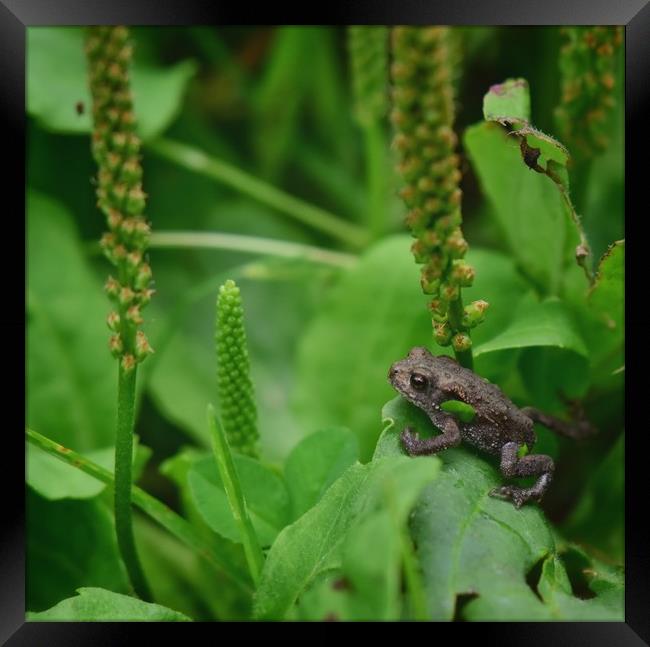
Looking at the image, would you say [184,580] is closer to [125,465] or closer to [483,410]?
[125,465]

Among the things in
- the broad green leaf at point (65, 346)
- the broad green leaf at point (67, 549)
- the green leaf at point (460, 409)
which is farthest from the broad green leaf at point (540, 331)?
the broad green leaf at point (65, 346)

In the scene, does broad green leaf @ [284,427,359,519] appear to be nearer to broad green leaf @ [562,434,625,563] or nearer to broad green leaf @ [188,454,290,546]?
broad green leaf @ [188,454,290,546]

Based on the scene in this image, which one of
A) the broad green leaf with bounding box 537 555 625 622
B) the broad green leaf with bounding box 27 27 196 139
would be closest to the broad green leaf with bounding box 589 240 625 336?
the broad green leaf with bounding box 537 555 625 622

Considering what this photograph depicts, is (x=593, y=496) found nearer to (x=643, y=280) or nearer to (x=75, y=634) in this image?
(x=643, y=280)

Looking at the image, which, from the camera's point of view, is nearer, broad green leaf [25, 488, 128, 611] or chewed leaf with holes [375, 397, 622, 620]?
chewed leaf with holes [375, 397, 622, 620]

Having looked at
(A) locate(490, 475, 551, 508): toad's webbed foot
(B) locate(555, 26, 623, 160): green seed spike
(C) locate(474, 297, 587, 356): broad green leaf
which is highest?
(B) locate(555, 26, 623, 160): green seed spike

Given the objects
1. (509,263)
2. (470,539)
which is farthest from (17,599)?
(509,263)

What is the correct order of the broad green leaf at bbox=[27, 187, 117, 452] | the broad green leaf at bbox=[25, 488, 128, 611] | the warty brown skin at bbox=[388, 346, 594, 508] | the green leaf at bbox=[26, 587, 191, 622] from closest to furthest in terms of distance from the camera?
the green leaf at bbox=[26, 587, 191, 622]
the warty brown skin at bbox=[388, 346, 594, 508]
the broad green leaf at bbox=[25, 488, 128, 611]
the broad green leaf at bbox=[27, 187, 117, 452]
